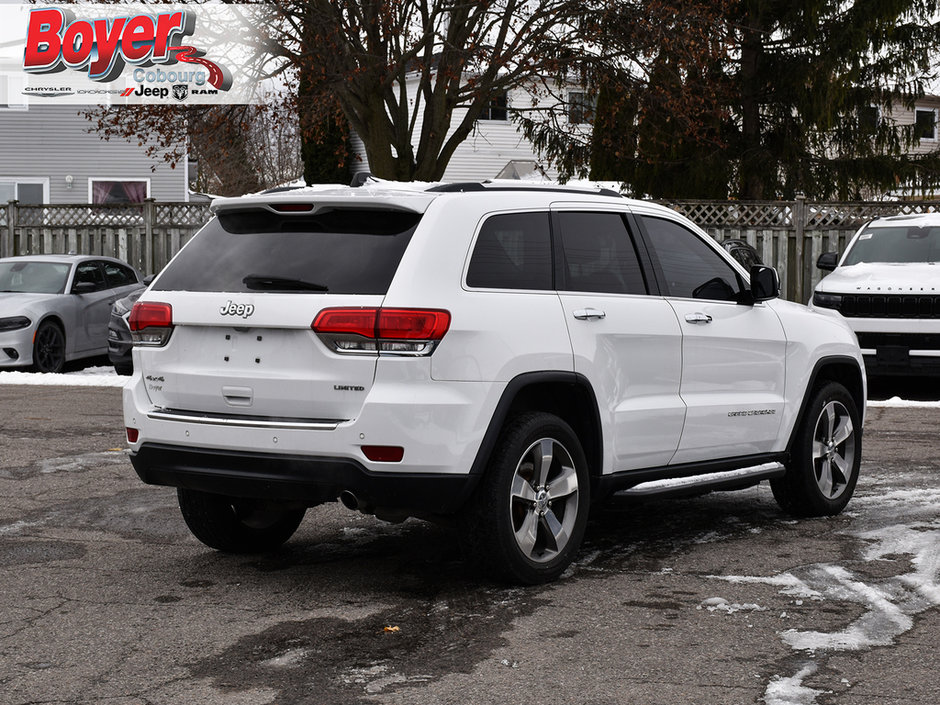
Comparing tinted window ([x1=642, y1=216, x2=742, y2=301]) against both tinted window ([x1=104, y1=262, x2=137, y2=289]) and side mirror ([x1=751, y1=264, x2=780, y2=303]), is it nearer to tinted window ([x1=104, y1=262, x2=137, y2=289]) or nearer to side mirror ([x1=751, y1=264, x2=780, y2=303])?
side mirror ([x1=751, y1=264, x2=780, y2=303])

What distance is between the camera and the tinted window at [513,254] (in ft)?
20.5

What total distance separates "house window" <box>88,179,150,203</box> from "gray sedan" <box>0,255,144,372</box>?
16.7 meters

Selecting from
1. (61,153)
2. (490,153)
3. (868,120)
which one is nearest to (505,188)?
(868,120)

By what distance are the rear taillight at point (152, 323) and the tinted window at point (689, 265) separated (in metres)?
2.45

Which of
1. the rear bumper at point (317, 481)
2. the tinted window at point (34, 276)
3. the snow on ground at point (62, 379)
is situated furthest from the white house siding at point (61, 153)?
the rear bumper at point (317, 481)

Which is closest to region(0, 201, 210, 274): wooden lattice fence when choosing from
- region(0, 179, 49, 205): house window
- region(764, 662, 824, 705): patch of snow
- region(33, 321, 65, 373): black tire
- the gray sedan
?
the gray sedan

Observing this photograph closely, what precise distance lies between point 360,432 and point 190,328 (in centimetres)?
102

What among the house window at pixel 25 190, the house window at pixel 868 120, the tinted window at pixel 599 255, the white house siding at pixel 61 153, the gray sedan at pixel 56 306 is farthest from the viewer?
the house window at pixel 25 190

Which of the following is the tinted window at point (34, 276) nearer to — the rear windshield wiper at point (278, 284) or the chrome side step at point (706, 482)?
the chrome side step at point (706, 482)

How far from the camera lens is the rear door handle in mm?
6574

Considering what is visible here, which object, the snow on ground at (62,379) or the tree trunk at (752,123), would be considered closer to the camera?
the snow on ground at (62,379)

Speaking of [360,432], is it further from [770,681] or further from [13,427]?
[13,427]

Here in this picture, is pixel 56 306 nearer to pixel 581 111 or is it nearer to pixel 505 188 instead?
pixel 581 111

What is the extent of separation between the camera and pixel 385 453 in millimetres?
5828
